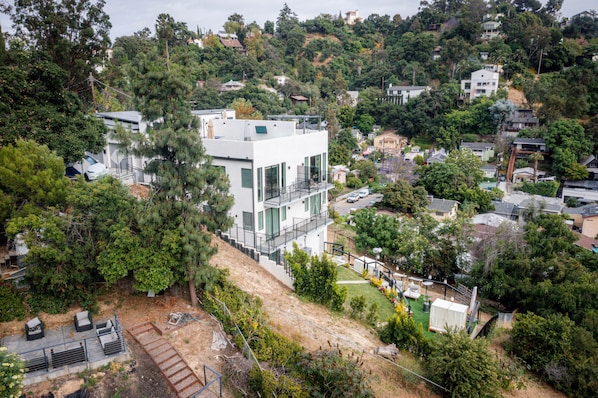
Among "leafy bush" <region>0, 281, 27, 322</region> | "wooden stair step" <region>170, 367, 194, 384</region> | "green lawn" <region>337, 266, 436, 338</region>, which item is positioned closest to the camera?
"wooden stair step" <region>170, 367, 194, 384</region>

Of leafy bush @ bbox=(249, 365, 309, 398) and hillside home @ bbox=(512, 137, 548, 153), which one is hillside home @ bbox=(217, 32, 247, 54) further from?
leafy bush @ bbox=(249, 365, 309, 398)

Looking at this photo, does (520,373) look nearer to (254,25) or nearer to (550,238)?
(550,238)

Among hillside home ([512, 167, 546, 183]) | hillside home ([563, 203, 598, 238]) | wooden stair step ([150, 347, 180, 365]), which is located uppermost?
wooden stair step ([150, 347, 180, 365])

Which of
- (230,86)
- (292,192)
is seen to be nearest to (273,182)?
(292,192)

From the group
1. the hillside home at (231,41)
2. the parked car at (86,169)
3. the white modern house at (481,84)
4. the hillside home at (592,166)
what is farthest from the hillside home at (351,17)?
the parked car at (86,169)

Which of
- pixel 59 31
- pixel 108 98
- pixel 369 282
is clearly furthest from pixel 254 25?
pixel 369 282

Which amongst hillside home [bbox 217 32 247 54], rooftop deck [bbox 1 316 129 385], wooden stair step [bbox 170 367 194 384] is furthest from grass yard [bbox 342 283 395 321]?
hillside home [bbox 217 32 247 54]

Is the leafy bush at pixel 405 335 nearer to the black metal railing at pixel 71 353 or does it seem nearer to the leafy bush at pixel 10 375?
the black metal railing at pixel 71 353
